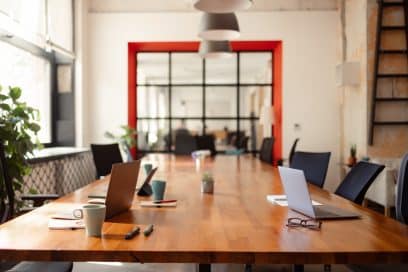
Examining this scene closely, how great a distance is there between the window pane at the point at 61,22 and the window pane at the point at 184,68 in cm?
200

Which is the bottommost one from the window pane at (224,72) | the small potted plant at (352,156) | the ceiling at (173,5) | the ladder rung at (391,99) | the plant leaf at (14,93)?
the small potted plant at (352,156)

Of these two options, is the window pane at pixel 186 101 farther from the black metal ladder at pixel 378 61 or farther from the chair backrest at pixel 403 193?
the chair backrest at pixel 403 193

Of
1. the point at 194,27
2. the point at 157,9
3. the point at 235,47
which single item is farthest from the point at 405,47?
the point at 157,9

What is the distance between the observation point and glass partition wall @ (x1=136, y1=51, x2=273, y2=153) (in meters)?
8.75

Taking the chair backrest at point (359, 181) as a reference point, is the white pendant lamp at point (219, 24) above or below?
above

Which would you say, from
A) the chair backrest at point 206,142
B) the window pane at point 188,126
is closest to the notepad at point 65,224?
the chair backrest at point 206,142

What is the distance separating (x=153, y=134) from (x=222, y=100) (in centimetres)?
150

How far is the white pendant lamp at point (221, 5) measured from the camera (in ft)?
11.0

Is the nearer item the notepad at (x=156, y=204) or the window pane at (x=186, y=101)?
the notepad at (x=156, y=204)

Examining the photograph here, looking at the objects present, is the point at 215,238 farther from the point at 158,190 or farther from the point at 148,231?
the point at 158,190

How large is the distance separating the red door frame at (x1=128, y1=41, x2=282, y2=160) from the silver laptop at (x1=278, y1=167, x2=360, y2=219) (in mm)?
6127

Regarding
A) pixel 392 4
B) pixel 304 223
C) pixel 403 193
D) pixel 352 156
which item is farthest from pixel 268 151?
pixel 304 223

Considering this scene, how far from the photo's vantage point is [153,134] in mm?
8914

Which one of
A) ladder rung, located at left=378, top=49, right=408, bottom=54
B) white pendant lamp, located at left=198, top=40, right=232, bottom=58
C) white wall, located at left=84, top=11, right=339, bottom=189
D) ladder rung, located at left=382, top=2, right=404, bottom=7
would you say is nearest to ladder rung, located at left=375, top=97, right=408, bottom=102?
ladder rung, located at left=378, top=49, right=408, bottom=54
